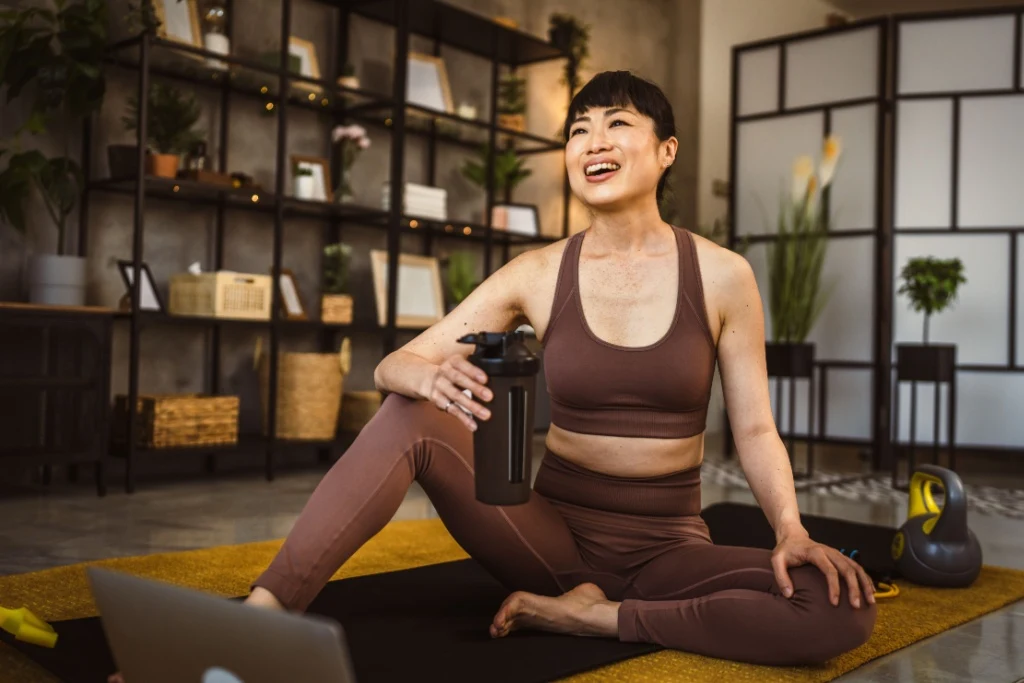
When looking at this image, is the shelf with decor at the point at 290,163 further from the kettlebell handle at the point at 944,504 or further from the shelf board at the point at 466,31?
the kettlebell handle at the point at 944,504

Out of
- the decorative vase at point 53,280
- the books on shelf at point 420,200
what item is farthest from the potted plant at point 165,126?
the books on shelf at point 420,200

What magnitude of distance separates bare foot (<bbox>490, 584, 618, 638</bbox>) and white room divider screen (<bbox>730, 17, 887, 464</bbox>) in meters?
3.81

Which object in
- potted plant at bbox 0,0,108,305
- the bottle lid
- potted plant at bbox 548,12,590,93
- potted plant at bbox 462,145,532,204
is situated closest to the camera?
the bottle lid

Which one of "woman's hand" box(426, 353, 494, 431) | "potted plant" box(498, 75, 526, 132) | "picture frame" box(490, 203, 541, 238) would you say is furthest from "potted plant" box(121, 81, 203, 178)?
"woman's hand" box(426, 353, 494, 431)

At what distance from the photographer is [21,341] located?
3.82 m

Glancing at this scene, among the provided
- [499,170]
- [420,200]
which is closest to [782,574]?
[420,200]

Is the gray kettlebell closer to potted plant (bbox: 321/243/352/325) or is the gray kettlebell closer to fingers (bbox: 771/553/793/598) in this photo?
fingers (bbox: 771/553/793/598)

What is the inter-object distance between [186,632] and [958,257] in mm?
5192

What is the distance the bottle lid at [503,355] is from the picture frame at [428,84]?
3931mm

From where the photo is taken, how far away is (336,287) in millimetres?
4773

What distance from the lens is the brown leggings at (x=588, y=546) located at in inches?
58.3

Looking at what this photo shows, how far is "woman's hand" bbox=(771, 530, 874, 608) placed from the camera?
1576 millimetres

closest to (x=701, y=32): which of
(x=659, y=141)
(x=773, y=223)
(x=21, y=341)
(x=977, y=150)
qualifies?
(x=773, y=223)

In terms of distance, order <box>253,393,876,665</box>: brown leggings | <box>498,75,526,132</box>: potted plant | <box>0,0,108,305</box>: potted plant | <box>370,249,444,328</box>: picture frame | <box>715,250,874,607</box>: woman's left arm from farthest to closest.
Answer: <box>498,75,526,132</box>: potted plant < <box>370,249,444,328</box>: picture frame < <box>0,0,108,305</box>: potted plant < <box>715,250,874,607</box>: woman's left arm < <box>253,393,876,665</box>: brown leggings
